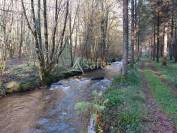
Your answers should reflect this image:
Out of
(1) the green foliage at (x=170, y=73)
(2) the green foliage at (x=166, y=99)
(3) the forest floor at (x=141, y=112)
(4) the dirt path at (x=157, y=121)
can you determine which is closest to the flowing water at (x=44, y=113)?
(3) the forest floor at (x=141, y=112)

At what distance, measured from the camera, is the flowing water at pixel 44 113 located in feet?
34.4

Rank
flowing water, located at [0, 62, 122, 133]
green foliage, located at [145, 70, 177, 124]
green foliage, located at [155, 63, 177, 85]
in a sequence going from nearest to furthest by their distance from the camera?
green foliage, located at [145, 70, 177, 124]
flowing water, located at [0, 62, 122, 133]
green foliage, located at [155, 63, 177, 85]

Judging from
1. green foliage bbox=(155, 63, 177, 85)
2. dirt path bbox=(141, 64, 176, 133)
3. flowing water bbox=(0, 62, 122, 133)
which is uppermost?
green foliage bbox=(155, 63, 177, 85)

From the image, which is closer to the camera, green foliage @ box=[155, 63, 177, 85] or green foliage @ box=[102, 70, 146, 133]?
green foliage @ box=[102, 70, 146, 133]

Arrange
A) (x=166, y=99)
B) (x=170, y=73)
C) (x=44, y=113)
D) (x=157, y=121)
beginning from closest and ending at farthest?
Result: (x=157, y=121)
(x=166, y=99)
(x=44, y=113)
(x=170, y=73)

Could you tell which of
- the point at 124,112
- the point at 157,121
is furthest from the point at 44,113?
the point at 157,121

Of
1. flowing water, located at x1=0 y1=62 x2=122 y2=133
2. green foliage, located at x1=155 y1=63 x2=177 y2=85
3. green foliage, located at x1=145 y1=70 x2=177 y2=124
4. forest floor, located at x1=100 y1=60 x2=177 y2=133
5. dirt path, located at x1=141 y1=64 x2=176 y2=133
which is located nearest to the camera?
dirt path, located at x1=141 y1=64 x2=176 y2=133

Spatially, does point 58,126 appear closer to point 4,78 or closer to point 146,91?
point 146,91

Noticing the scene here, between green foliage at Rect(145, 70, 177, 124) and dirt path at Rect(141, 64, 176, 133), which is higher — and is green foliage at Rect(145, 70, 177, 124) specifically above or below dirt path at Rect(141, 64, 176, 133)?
above

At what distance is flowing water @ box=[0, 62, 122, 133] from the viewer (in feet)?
34.4

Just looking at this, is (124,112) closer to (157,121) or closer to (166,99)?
(157,121)

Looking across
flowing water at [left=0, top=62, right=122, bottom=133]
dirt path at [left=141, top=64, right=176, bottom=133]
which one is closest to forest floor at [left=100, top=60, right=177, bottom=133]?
dirt path at [left=141, top=64, right=176, bottom=133]

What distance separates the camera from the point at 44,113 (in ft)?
41.8

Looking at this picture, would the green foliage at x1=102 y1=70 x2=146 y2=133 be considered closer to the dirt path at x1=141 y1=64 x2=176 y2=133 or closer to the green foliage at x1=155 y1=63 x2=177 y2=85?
the dirt path at x1=141 y1=64 x2=176 y2=133
